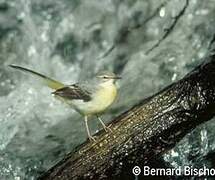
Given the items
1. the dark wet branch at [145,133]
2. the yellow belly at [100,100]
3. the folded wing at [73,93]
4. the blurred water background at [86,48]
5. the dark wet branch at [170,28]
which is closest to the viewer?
the dark wet branch at [145,133]

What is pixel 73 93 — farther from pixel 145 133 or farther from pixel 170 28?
pixel 170 28

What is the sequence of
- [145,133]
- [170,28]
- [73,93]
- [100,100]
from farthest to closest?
[170,28] < [73,93] < [100,100] < [145,133]

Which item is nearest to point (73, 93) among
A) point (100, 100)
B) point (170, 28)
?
point (100, 100)

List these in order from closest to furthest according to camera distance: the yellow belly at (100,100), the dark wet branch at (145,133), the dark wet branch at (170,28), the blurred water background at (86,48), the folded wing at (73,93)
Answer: the dark wet branch at (145,133)
the yellow belly at (100,100)
the folded wing at (73,93)
the blurred water background at (86,48)
the dark wet branch at (170,28)

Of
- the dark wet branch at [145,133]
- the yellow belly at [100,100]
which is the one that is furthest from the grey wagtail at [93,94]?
the dark wet branch at [145,133]

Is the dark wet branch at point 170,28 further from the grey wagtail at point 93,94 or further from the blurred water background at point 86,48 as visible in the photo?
the grey wagtail at point 93,94

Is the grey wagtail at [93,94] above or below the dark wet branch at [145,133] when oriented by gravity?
above

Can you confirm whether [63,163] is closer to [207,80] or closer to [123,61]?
[207,80]
